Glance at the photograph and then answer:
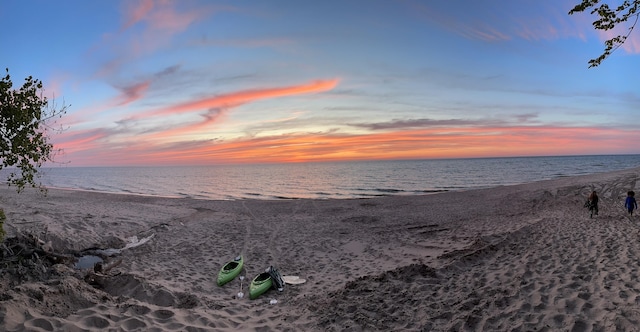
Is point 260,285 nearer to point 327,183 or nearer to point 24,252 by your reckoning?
point 24,252

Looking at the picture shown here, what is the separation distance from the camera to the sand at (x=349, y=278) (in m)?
6.73

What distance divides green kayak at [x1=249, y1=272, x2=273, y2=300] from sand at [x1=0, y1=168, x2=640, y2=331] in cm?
22

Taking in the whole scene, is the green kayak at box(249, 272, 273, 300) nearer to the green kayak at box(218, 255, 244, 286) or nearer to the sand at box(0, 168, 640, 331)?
the sand at box(0, 168, 640, 331)

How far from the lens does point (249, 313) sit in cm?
858

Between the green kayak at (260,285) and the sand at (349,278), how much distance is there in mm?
216

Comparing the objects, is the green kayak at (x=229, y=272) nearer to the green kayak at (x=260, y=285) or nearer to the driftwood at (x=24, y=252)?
the green kayak at (x=260, y=285)

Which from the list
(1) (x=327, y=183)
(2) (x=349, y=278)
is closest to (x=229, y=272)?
(2) (x=349, y=278)

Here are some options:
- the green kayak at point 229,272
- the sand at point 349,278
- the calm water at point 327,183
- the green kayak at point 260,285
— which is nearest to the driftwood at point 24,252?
the sand at point 349,278

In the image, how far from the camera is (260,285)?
1046 centimetres

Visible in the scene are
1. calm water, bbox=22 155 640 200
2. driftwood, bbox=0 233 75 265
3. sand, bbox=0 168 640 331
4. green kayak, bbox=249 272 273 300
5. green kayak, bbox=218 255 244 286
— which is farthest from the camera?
calm water, bbox=22 155 640 200

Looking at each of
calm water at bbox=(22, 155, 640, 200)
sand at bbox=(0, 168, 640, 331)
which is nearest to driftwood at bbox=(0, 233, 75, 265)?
sand at bbox=(0, 168, 640, 331)

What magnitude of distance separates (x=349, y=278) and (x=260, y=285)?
10.0 ft

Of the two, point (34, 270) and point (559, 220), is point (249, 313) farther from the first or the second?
point (559, 220)

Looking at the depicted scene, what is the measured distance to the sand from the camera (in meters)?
6.73
